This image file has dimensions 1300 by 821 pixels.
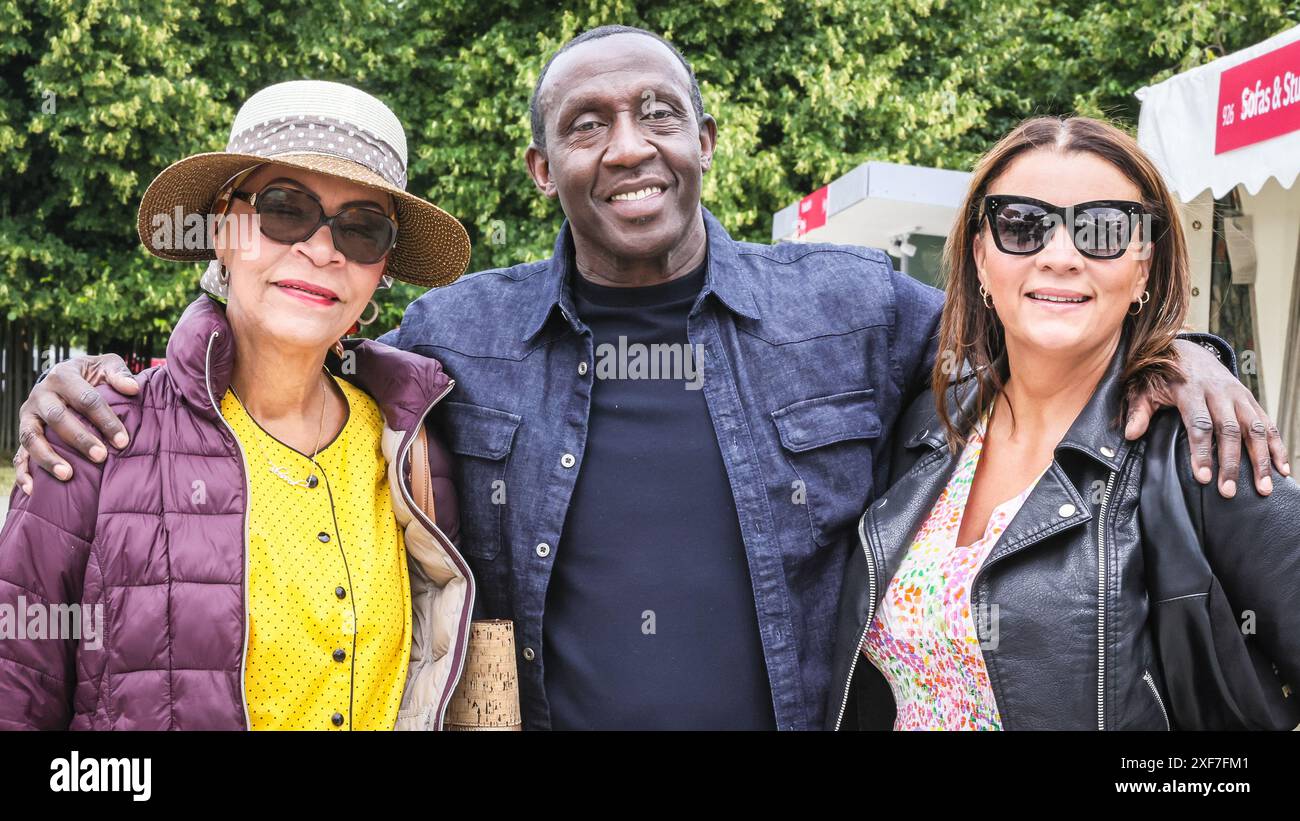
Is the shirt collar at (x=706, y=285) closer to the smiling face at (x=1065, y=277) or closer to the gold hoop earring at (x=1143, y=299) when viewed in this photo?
the smiling face at (x=1065, y=277)

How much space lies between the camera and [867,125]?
1544 centimetres

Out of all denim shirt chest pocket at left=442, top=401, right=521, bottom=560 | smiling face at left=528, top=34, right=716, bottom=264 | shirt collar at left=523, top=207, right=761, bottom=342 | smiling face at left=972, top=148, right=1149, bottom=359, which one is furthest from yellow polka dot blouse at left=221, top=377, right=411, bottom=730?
smiling face at left=972, top=148, right=1149, bottom=359

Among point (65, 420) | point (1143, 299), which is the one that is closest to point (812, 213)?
point (1143, 299)

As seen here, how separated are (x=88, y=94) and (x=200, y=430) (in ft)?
45.9

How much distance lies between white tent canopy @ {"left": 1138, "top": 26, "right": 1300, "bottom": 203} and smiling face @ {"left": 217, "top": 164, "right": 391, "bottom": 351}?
465cm

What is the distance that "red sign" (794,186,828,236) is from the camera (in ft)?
33.7

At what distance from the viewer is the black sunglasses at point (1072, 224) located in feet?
7.76

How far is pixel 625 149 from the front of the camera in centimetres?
290

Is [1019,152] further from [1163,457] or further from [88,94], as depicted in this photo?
[88,94]

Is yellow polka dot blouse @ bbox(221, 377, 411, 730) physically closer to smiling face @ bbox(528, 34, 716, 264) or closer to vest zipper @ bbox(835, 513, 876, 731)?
smiling face @ bbox(528, 34, 716, 264)

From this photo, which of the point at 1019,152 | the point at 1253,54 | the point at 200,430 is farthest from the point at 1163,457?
the point at 1253,54

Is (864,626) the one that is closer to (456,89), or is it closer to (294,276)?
(294,276)

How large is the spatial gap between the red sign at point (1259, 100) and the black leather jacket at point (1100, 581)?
3780mm

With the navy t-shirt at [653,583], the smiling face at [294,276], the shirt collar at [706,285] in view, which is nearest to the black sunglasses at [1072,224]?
the shirt collar at [706,285]
